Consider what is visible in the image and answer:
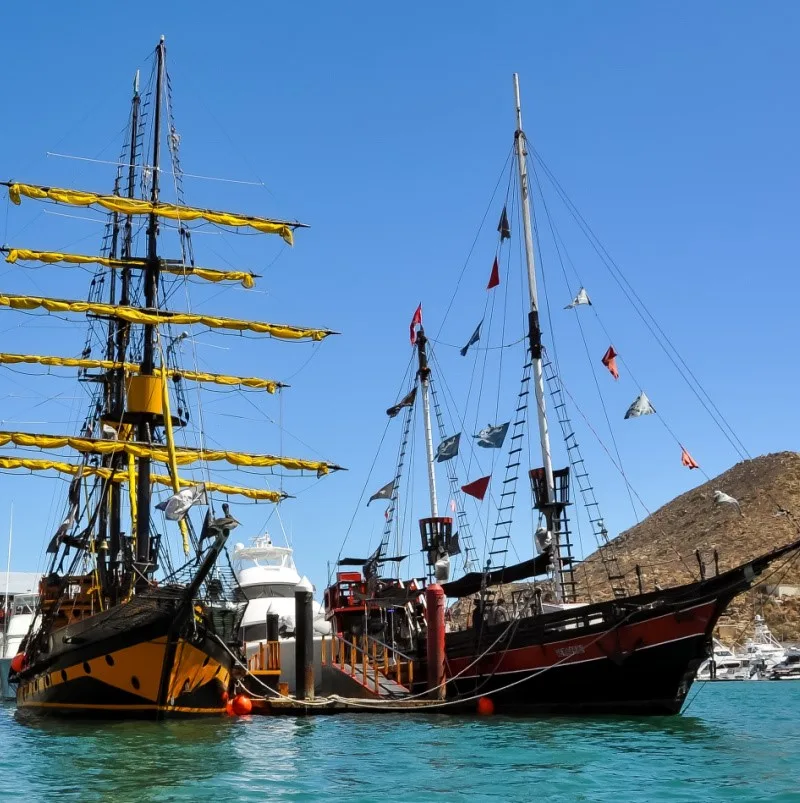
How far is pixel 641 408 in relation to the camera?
28.7 metres

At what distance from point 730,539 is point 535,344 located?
84.2 metres

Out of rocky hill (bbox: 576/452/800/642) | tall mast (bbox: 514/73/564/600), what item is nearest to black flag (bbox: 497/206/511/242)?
tall mast (bbox: 514/73/564/600)

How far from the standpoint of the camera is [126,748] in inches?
790

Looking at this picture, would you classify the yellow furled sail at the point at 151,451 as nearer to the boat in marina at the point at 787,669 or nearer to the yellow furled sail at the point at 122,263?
the yellow furled sail at the point at 122,263

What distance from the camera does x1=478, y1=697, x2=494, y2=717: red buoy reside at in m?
27.0

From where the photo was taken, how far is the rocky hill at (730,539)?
84375 mm

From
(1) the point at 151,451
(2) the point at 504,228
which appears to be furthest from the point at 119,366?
(2) the point at 504,228

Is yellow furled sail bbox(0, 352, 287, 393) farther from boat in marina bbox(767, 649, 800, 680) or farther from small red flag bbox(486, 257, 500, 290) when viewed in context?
boat in marina bbox(767, 649, 800, 680)

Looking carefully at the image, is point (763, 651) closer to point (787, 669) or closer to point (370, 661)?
point (787, 669)

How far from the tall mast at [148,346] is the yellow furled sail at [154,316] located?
1.60 ft

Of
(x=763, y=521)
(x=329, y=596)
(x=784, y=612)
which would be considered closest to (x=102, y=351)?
(x=329, y=596)

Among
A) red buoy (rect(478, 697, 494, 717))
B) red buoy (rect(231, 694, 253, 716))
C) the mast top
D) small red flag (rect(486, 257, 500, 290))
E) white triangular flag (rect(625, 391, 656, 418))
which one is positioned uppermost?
the mast top

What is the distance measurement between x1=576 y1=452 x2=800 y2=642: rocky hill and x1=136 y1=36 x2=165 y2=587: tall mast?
54.9m

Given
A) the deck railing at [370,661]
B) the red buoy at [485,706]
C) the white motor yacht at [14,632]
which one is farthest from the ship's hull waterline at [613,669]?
the white motor yacht at [14,632]
